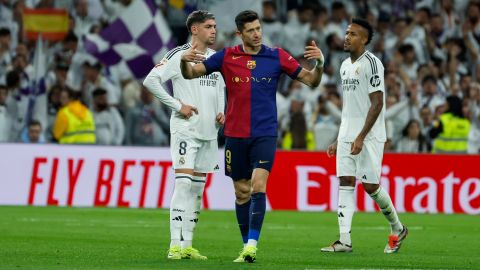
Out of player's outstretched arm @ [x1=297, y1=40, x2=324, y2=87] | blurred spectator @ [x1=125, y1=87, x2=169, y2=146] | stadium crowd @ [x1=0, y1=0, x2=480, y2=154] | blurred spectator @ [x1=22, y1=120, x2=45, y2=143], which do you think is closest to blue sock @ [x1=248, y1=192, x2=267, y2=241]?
player's outstretched arm @ [x1=297, y1=40, x2=324, y2=87]

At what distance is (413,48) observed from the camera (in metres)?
29.3

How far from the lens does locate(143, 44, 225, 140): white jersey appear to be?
45.9ft

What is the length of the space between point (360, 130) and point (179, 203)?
2645 mm

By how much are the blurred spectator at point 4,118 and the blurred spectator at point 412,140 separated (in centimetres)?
766

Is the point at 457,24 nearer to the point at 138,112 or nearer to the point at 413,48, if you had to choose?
the point at 413,48

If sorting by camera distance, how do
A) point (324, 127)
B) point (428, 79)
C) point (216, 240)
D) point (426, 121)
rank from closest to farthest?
point (216, 240)
point (324, 127)
point (426, 121)
point (428, 79)

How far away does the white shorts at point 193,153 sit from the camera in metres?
13.8

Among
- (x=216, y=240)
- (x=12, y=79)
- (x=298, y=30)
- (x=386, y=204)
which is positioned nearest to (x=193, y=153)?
(x=386, y=204)

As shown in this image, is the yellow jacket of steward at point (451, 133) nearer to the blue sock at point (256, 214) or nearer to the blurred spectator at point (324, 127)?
the blurred spectator at point (324, 127)

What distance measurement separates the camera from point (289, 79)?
28.0 m

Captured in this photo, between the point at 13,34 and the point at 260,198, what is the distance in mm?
16400

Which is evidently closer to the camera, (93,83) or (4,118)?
(4,118)

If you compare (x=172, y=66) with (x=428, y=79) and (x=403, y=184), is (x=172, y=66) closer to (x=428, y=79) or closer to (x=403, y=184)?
(x=403, y=184)

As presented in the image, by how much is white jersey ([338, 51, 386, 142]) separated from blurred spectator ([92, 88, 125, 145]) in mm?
11202
